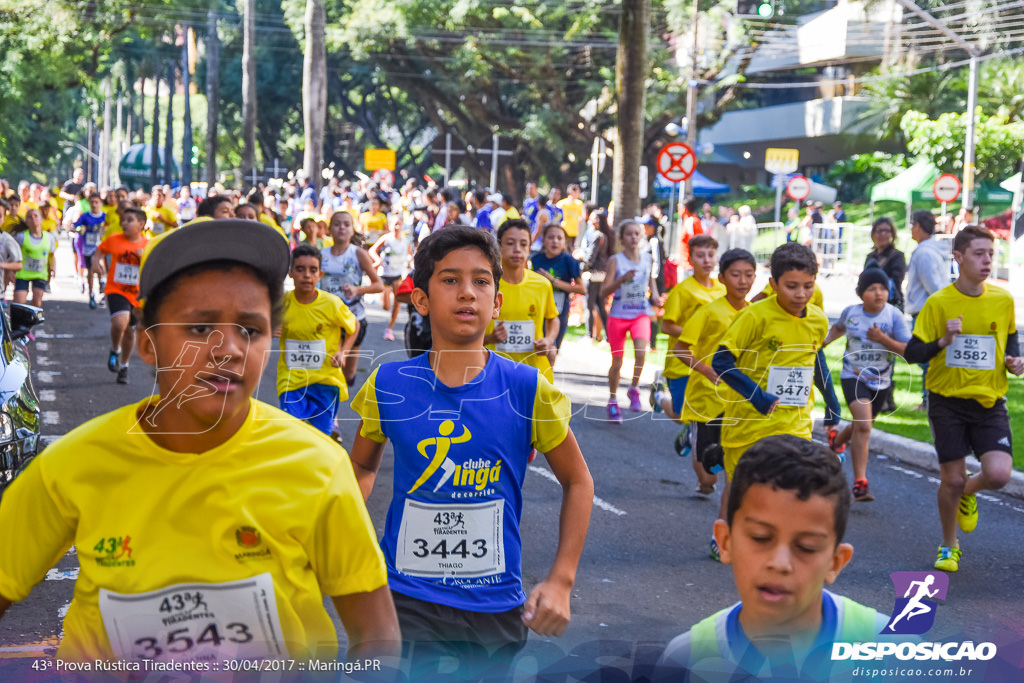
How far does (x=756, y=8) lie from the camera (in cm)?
1931

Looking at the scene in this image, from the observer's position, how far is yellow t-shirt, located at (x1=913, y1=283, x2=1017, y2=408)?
22.8 feet

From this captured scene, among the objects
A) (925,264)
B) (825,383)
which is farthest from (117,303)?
(925,264)

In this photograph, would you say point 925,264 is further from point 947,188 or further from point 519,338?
point 947,188

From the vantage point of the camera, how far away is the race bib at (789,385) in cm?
647

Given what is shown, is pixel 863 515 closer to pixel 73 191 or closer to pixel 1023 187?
pixel 1023 187

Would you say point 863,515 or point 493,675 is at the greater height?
point 493,675

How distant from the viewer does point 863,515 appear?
8.38m

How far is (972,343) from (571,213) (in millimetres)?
17524

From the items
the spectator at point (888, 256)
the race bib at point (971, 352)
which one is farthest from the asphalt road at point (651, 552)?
the spectator at point (888, 256)

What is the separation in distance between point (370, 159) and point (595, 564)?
4803 centimetres

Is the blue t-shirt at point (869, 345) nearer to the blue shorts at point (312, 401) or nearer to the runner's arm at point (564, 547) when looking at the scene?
the blue shorts at point (312, 401)

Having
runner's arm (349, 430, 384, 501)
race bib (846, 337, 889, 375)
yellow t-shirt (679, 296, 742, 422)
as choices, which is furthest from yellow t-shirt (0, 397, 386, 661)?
race bib (846, 337, 889, 375)

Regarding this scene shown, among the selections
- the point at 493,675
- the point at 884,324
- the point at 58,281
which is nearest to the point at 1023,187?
the point at 884,324

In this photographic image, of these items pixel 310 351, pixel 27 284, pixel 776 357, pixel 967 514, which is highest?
pixel 776 357
